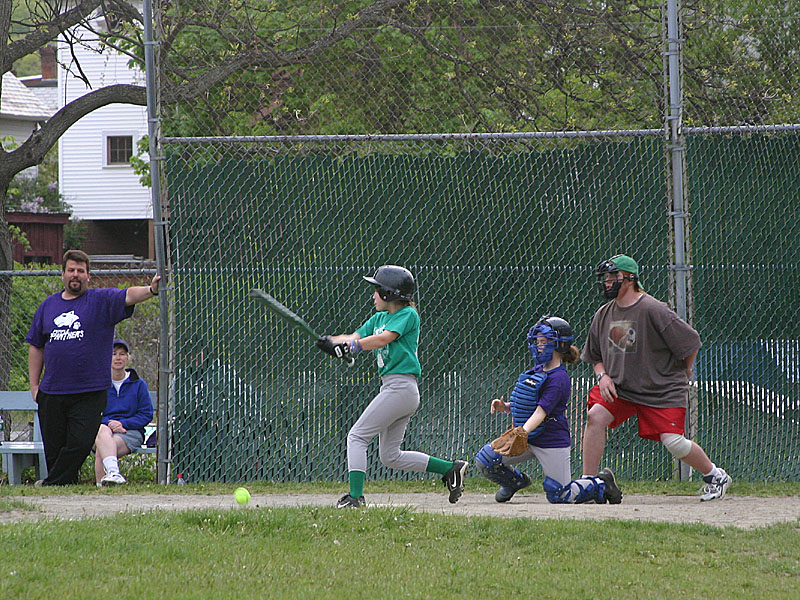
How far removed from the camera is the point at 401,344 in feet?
21.2

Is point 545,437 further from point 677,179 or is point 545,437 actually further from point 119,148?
point 119,148

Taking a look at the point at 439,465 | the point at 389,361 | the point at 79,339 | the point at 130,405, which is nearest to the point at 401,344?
the point at 389,361

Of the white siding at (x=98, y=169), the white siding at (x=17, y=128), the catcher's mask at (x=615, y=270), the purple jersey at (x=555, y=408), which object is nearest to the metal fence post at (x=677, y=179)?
the catcher's mask at (x=615, y=270)

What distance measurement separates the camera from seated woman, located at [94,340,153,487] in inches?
309

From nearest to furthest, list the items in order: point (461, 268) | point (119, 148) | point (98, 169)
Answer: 1. point (461, 268)
2. point (119, 148)
3. point (98, 169)

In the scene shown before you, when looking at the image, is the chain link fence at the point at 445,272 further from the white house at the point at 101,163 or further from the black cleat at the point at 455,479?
the white house at the point at 101,163

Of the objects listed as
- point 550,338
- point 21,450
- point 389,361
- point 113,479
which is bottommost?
point 113,479

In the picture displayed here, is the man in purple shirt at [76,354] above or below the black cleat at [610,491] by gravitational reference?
above

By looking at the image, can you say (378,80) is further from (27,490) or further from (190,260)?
(27,490)

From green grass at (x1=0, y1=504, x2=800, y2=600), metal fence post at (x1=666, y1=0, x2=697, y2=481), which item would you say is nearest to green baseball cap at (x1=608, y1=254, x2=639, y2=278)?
metal fence post at (x1=666, y1=0, x2=697, y2=481)

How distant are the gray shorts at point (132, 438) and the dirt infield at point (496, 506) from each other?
94 cm

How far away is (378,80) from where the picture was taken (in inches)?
331

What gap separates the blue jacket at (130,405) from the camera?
8.23 metres

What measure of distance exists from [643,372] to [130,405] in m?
4.23
